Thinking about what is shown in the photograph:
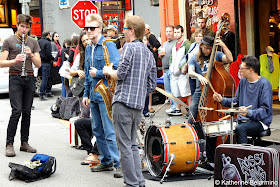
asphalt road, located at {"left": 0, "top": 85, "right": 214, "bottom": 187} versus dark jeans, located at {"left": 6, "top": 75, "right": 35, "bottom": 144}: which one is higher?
dark jeans, located at {"left": 6, "top": 75, "right": 35, "bottom": 144}

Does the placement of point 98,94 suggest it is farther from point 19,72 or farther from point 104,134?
point 19,72

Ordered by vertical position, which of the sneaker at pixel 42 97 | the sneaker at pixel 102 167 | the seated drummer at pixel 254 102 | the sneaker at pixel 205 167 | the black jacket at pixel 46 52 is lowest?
the sneaker at pixel 205 167

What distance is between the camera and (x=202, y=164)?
7469 millimetres

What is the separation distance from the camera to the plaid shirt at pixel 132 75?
5.80 metres

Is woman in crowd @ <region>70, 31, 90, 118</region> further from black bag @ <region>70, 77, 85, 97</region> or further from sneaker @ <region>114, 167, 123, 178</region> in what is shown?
sneaker @ <region>114, 167, 123, 178</region>

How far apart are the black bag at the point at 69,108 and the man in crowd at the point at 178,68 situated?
2.13m

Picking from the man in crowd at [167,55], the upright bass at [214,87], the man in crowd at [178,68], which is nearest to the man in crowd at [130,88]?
the upright bass at [214,87]

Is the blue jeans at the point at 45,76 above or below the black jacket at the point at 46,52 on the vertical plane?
below

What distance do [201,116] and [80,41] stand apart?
8.04 ft

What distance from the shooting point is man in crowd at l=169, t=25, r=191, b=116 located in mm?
11367

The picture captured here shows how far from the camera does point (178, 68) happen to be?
445 inches

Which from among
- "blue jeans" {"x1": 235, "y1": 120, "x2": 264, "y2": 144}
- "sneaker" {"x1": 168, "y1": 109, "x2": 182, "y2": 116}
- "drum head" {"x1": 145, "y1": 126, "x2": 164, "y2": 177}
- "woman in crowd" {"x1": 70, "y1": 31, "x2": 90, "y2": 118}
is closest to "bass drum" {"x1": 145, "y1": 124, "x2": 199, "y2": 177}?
"drum head" {"x1": 145, "y1": 126, "x2": 164, "y2": 177}

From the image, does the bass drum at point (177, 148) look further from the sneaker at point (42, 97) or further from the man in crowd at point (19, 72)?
the sneaker at point (42, 97)

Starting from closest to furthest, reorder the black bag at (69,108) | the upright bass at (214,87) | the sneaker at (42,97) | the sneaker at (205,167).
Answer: the sneaker at (205,167) → the upright bass at (214,87) → the black bag at (69,108) → the sneaker at (42,97)
